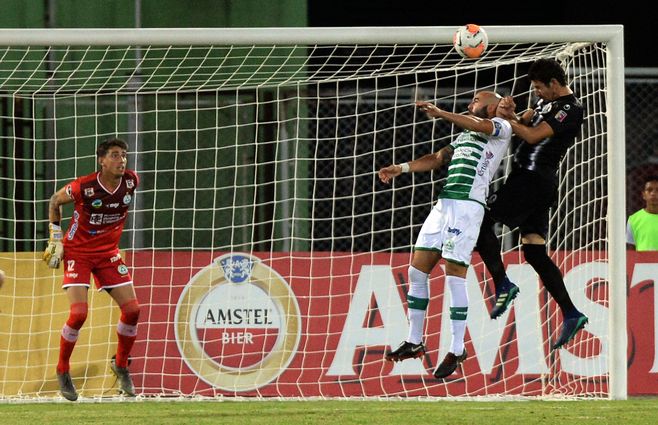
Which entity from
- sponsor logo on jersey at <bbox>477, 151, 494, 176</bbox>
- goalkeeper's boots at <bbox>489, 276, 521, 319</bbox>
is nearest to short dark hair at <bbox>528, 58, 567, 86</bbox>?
sponsor logo on jersey at <bbox>477, 151, 494, 176</bbox>

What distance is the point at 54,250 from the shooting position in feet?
35.1

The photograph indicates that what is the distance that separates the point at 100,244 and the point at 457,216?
2.96 m

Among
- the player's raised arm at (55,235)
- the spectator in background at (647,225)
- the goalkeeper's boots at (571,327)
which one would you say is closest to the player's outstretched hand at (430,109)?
the goalkeeper's boots at (571,327)

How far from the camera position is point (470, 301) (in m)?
11.6

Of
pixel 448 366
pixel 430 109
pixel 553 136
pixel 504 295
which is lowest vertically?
pixel 448 366

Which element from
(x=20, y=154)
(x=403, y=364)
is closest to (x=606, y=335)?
(x=403, y=364)

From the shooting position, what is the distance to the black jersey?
9570mm

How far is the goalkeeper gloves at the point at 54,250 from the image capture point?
10.7m

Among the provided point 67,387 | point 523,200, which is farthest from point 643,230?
point 67,387

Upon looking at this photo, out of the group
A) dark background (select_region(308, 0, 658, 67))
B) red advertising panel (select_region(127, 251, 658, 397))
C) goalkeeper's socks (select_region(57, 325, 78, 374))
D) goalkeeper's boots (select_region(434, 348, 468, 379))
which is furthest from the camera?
dark background (select_region(308, 0, 658, 67))

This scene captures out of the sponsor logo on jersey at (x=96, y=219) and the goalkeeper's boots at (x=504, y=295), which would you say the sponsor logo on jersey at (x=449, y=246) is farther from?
the sponsor logo on jersey at (x=96, y=219)

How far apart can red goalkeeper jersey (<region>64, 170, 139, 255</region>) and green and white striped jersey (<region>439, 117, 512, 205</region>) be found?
2617 mm

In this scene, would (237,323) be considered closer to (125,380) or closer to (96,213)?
(125,380)

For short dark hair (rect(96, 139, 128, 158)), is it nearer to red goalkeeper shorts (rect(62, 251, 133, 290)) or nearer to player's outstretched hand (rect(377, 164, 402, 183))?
red goalkeeper shorts (rect(62, 251, 133, 290))
